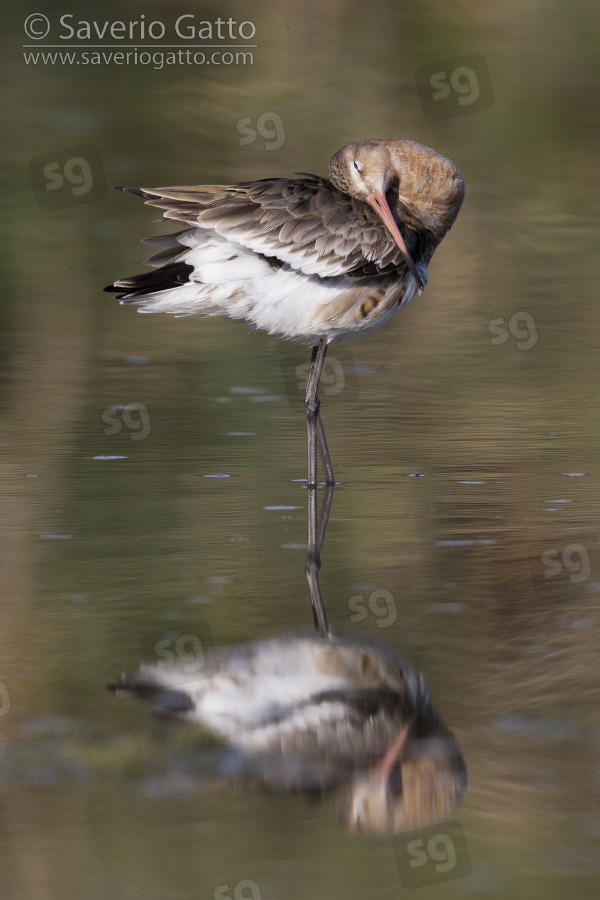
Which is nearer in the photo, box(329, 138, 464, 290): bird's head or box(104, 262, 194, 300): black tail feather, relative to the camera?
box(104, 262, 194, 300): black tail feather

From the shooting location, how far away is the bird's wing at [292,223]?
7.27 metres

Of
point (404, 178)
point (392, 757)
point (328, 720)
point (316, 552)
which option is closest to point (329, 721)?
point (328, 720)

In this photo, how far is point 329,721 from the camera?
4426 mm

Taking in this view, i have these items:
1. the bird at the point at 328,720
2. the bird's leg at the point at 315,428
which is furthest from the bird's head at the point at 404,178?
the bird at the point at 328,720

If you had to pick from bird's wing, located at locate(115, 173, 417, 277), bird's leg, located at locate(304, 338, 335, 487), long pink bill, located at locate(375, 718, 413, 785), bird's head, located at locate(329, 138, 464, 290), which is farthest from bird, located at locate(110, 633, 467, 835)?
bird's head, located at locate(329, 138, 464, 290)

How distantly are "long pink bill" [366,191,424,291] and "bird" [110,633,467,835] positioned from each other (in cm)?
276

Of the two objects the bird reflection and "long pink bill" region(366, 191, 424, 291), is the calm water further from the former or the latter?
"long pink bill" region(366, 191, 424, 291)

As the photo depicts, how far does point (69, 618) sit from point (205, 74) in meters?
16.5

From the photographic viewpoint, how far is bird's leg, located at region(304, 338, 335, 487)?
23.6 feet

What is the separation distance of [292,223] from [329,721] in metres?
3.40

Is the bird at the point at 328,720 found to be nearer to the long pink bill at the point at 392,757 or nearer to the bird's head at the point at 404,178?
the long pink bill at the point at 392,757

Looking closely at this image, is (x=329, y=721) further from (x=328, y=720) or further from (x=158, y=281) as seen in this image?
(x=158, y=281)

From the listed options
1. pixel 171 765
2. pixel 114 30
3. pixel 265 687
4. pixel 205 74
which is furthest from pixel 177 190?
pixel 114 30

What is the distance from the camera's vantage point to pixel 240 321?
25.4ft
